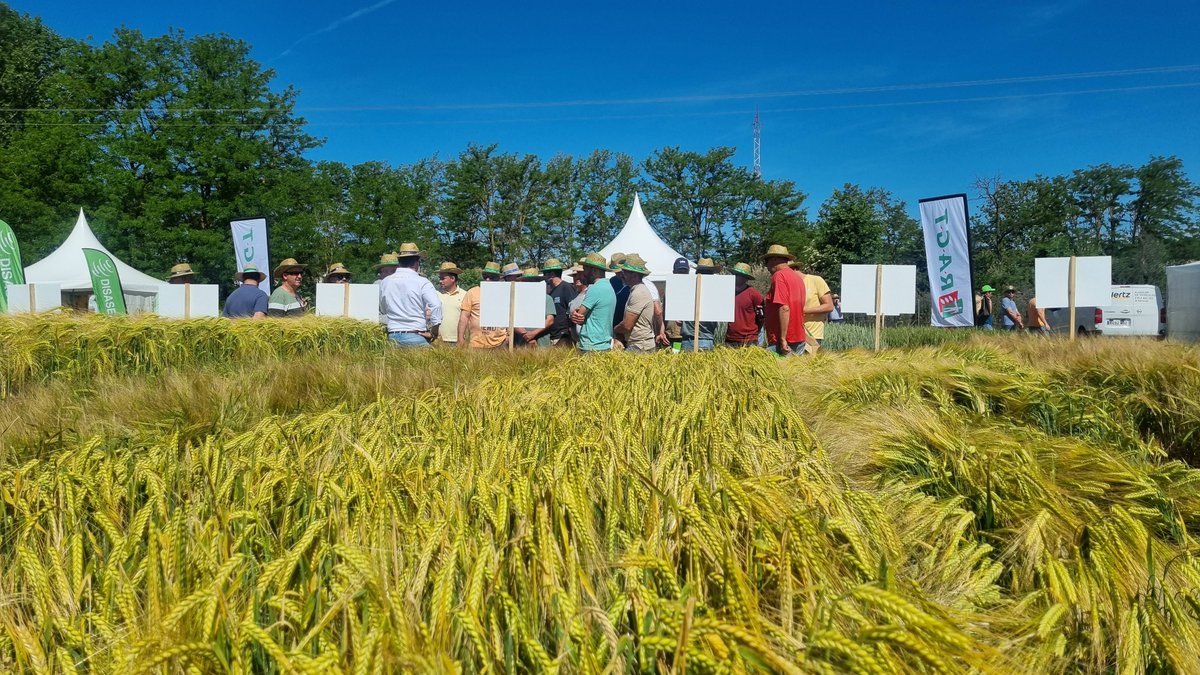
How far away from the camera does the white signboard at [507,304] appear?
7.85 metres

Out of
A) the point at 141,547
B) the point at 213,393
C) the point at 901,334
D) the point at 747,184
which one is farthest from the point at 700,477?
the point at 747,184

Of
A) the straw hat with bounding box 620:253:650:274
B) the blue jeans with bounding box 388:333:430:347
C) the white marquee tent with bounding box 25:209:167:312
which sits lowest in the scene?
the blue jeans with bounding box 388:333:430:347

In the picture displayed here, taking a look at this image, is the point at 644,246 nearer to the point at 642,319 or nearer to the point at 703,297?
the point at 703,297

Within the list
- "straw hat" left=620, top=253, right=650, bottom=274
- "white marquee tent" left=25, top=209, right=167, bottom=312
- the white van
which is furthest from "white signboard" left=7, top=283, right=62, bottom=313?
the white van

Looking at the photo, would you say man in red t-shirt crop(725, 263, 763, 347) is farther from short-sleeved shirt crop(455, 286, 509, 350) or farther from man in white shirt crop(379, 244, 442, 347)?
man in white shirt crop(379, 244, 442, 347)

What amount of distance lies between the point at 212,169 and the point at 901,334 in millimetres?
31055

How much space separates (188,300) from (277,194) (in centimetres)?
2789

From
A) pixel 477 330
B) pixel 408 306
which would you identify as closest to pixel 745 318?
pixel 477 330

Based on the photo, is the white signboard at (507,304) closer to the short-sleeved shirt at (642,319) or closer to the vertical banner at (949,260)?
the short-sleeved shirt at (642,319)

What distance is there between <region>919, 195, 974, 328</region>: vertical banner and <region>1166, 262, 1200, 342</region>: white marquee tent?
8489 millimetres

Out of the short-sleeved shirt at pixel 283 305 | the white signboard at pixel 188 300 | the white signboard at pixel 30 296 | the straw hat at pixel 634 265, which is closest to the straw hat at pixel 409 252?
the short-sleeved shirt at pixel 283 305

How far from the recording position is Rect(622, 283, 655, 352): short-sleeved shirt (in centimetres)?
661

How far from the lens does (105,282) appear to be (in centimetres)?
1011

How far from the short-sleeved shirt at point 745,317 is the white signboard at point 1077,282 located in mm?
3195
